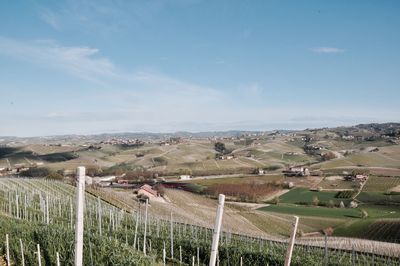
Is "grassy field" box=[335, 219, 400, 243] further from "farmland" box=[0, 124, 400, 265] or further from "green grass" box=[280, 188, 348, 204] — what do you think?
"green grass" box=[280, 188, 348, 204]

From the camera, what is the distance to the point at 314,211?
62938 millimetres

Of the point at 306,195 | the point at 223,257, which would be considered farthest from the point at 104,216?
the point at 306,195

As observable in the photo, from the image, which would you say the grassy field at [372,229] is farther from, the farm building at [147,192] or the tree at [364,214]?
the farm building at [147,192]

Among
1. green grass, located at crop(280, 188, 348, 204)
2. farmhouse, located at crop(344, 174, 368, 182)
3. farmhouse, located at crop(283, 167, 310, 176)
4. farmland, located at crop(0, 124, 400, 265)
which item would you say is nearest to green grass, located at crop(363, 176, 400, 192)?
farmland, located at crop(0, 124, 400, 265)

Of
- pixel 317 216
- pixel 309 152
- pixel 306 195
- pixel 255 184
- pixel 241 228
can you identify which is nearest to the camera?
Answer: pixel 241 228

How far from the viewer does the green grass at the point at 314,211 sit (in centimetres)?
5962

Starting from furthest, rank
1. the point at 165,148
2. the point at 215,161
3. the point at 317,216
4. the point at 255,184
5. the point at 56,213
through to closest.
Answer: the point at 165,148
the point at 215,161
the point at 255,184
the point at 317,216
the point at 56,213

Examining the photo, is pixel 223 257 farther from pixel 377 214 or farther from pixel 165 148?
pixel 165 148

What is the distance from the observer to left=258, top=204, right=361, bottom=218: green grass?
59.6 metres

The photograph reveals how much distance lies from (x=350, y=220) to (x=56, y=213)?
37326 millimetres

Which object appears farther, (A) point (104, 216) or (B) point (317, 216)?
(B) point (317, 216)

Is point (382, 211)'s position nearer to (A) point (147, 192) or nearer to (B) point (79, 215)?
(A) point (147, 192)

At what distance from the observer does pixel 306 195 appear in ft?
247

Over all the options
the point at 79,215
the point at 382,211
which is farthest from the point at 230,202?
the point at 79,215
